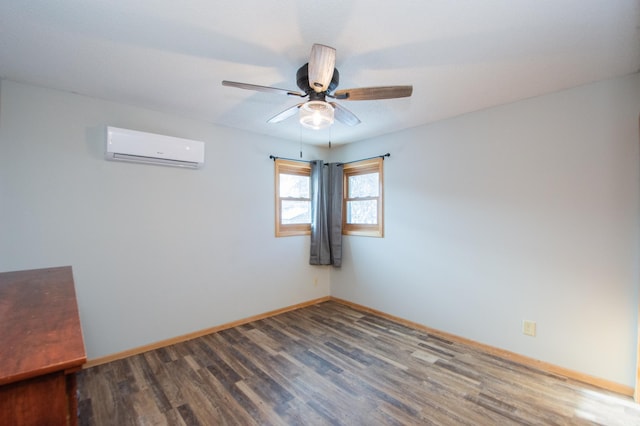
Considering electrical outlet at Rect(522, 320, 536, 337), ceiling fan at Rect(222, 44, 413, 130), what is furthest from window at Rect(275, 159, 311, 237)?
electrical outlet at Rect(522, 320, 536, 337)

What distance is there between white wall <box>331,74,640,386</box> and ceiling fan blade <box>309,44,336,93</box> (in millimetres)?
1980

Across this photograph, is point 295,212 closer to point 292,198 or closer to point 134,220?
point 292,198

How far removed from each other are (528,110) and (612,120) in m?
0.56

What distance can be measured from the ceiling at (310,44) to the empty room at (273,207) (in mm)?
16

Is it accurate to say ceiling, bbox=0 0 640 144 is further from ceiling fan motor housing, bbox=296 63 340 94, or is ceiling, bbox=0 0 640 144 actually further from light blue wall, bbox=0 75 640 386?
light blue wall, bbox=0 75 640 386

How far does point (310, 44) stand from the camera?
1733 millimetres

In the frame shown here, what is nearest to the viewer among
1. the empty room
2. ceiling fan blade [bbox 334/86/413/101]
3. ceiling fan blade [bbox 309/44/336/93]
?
ceiling fan blade [bbox 309/44/336/93]

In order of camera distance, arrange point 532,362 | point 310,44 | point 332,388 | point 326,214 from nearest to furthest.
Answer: point 310,44 < point 332,388 < point 532,362 < point 326,214

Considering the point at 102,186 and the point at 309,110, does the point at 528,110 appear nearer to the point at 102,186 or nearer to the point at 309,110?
the point at 309,110

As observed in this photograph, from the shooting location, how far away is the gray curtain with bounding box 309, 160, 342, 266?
4078 mm

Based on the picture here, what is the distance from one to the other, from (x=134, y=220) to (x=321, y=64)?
7.69 ft

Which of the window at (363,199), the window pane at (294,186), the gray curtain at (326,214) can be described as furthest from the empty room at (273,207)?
the gray curtain at (326,214)

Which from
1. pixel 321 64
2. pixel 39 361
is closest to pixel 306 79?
pixel 321 64

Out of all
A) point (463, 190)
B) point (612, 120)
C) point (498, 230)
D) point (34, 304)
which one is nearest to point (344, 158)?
point (463, 190)
